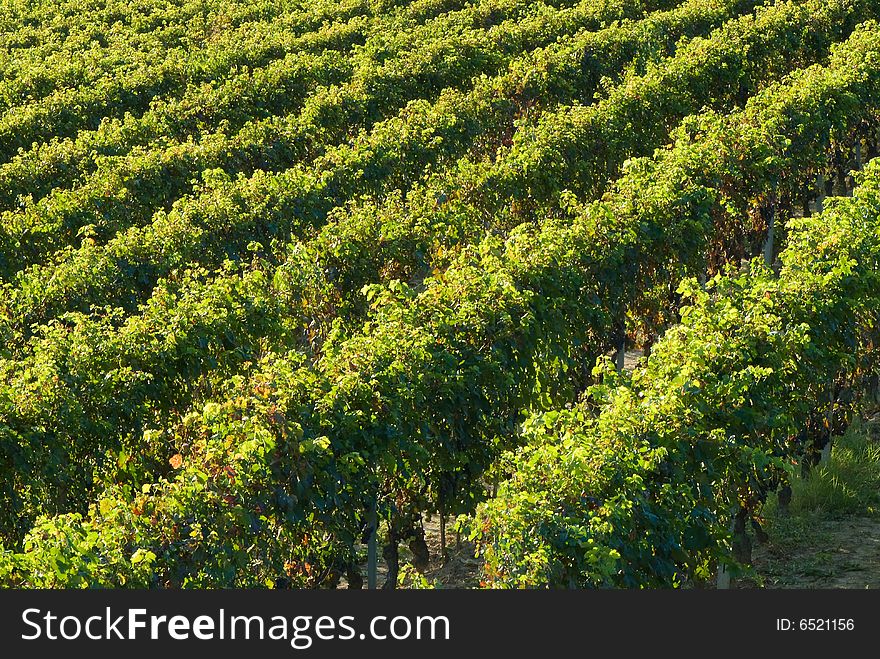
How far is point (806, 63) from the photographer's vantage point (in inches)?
955

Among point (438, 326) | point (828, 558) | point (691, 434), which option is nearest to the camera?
point (691, 434)

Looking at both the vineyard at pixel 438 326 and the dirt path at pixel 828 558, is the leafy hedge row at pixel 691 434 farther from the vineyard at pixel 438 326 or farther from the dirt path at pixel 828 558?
the dirt path at pixel 828 558

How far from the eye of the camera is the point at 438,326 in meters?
10.4

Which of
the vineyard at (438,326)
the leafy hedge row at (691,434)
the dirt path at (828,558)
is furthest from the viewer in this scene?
the dirt path at (828,558)

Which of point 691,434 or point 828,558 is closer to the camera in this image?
point 691,434

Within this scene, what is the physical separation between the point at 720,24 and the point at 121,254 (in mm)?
18127

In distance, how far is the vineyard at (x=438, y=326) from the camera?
8.08 metres

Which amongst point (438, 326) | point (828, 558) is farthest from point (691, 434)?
point (828, 558)

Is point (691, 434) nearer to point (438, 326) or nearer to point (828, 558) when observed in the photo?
point (438, 326)

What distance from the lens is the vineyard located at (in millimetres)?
8078

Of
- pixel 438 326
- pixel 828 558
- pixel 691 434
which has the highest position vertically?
pixel 438 326

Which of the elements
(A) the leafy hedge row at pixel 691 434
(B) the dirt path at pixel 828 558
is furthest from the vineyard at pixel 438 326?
(B) the dirt path at pixel 828 558

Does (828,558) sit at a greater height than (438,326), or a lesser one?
lesser

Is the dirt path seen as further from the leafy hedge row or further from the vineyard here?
the leafy hedge row
